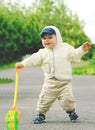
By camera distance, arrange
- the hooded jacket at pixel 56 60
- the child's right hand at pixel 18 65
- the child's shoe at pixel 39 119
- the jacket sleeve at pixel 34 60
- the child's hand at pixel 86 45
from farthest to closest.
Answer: the child's shoe at pixel 39 119
the hooded jacket at pixel 56 60
the jacket sleeve at pixel 34 60
the child's hand at pixel 86 45
the child's right hand at pixel 18 65

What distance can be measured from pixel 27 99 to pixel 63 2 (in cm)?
6433

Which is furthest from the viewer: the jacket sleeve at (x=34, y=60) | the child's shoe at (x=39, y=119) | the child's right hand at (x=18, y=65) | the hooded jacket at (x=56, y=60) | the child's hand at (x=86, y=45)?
the child's shoe at (x=39, y=119)

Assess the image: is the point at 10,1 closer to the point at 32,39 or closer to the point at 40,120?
the point at 32,39

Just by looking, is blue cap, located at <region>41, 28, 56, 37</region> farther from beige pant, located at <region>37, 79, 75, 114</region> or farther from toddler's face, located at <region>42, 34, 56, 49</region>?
beige pant, located at <region>37, 79, 75, 114</region>

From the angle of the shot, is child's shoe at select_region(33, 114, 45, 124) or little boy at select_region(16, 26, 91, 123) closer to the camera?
little boy at select_region(16, 26, 91, 123)

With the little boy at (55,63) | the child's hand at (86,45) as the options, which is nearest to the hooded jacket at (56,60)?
the little boy at (55,63)

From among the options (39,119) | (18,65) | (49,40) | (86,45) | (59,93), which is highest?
(49,40)

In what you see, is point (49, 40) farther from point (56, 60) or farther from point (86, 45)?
point (86, 45)

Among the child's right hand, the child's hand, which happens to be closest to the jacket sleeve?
the child's right hand

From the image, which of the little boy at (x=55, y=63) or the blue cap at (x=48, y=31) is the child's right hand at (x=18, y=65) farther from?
the blue cap at (x=48, y=31)

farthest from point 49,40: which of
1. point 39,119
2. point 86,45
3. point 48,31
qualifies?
point 39,119

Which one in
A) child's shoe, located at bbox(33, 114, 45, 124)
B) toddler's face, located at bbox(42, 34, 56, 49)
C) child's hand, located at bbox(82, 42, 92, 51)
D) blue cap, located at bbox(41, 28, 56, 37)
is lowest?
child's shoe, located at bbox(33, 114, 45, 124)

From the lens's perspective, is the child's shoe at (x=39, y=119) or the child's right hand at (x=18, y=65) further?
the child's shoe at (x=39, y=119)

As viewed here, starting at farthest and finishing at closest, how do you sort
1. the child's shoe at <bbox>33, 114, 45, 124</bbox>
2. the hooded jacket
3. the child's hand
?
the child's shoe at <bbox>33, 114, 45, 124</bbox>, the hooded jacket, the child's hand
